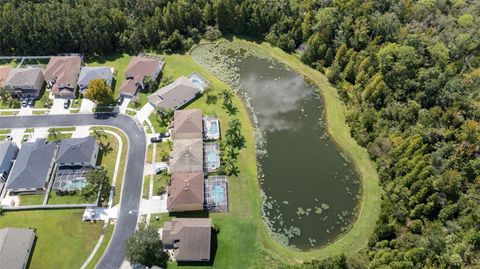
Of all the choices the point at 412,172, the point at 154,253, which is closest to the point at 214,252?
the point at 154,253

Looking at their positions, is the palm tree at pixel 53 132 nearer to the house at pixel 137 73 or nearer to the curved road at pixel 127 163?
the curved road at pixel 127 163

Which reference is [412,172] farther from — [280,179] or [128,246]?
[128,246]

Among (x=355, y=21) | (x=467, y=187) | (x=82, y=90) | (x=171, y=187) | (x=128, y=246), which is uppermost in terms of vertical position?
(x=355, y=21)

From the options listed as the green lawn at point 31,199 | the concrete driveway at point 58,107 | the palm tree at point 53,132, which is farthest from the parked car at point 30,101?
the green lawn at point 31,199

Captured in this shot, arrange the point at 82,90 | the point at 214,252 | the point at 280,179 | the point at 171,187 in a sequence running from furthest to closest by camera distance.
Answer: the point at 82,90 < the point at 280,179 < the point at 171,187 < the point at 214,252

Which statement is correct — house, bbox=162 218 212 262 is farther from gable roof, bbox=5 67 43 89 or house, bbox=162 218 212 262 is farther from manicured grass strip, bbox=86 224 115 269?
gable roof, bbox=5 67 43 89

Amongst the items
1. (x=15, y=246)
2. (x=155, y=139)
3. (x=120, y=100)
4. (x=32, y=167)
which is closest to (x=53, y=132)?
(x=32, y=167)
